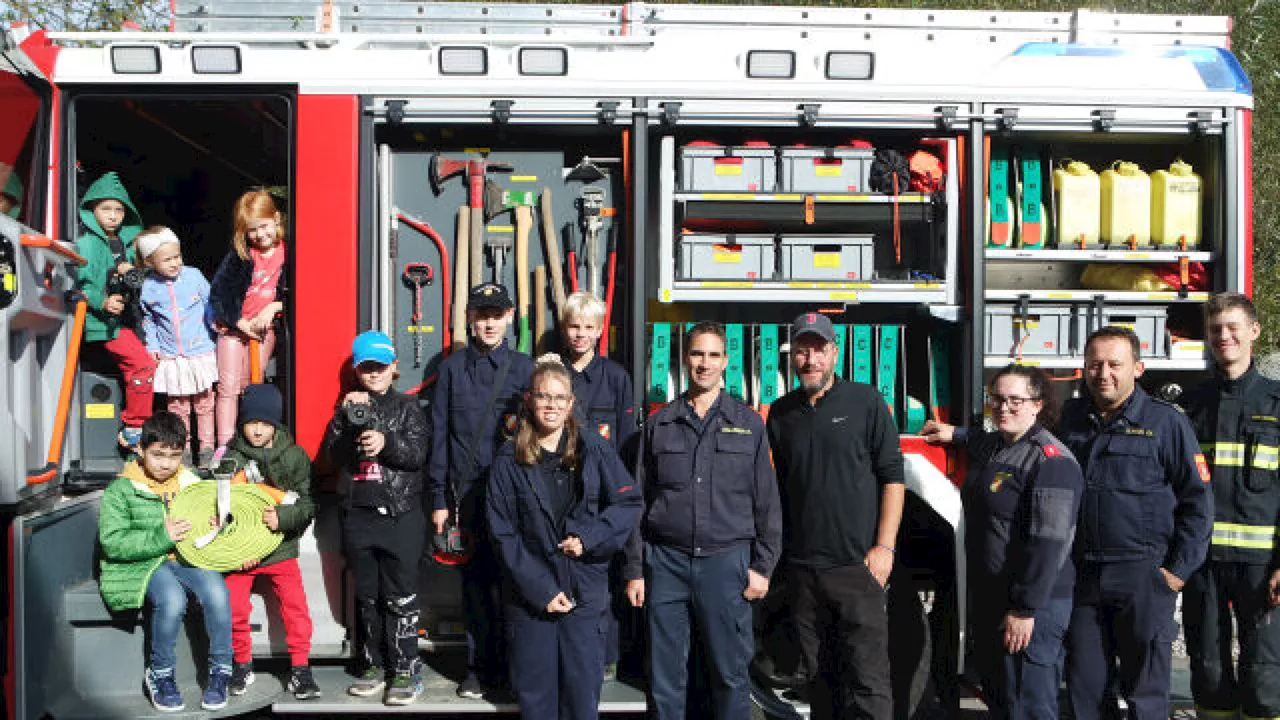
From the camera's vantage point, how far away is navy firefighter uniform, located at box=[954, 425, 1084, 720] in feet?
13.4

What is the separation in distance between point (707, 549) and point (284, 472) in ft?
6.30

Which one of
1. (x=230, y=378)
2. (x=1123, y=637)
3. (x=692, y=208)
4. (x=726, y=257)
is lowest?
(x=1123, y=637)

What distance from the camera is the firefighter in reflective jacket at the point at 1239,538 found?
4.46 metres

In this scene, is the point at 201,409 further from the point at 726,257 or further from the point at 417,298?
the point at 726,257

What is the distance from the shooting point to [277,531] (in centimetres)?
470

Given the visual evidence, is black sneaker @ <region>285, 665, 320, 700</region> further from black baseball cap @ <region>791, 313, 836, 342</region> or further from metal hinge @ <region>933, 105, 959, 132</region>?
metal hinge @ <region>933, 105, 959, 132</region>

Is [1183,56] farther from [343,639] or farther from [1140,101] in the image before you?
[343,639]

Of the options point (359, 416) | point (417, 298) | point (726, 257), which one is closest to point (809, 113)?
point (726, 257)

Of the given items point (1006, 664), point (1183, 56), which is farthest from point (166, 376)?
point (1183, 56)

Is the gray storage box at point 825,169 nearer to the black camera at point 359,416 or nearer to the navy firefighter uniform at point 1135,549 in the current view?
the navy firefighter uniform at point 1135,549

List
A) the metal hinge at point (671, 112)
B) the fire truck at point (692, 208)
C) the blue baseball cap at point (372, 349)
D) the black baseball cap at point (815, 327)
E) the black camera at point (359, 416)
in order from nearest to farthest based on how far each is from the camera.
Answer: the black baseball cap at point (815, 327) < the black camera at point (359, 416) < the blue baseball cap at point (372, 349) < the fire truck at point (692, 208) < the metal hinge at point (671, 112)

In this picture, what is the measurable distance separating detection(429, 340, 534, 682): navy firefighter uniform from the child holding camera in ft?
0.44

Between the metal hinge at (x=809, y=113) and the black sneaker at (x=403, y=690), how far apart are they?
3102 mm

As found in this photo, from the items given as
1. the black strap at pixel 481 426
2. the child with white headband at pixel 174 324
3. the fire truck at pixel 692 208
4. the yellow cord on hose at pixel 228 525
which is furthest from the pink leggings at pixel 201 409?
the black strap at pixel 481 426
